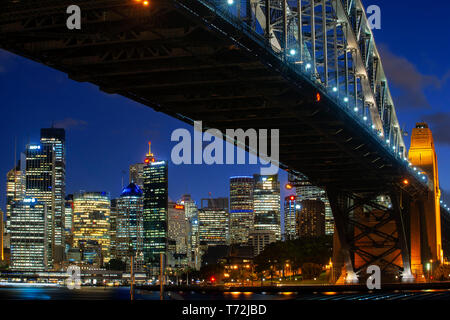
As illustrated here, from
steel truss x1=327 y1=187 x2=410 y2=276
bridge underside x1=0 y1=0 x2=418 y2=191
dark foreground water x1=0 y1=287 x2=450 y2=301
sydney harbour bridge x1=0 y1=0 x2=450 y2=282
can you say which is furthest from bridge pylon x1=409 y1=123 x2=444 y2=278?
bridge underside x1=0 y1=0 x2=418 y2=191

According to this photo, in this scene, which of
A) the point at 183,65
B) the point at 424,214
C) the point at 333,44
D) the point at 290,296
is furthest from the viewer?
the point at 424,214

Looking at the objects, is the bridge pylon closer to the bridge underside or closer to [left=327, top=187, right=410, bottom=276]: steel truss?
[left=327, top=187, right=410, bottom=276]: steel truss

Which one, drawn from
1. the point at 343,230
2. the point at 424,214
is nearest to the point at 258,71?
the point at 343,230

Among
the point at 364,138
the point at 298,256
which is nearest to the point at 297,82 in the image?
the point at 364,138

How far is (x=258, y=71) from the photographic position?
1571 inches

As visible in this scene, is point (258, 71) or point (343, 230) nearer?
point (258, 71)

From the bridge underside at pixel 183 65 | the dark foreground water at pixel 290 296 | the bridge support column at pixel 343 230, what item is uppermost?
the bridge underside at pixel 183 65

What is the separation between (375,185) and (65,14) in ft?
182

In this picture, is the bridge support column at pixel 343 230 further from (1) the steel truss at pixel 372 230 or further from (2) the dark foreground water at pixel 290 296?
(2) the dark foreground water at pixel 290 296

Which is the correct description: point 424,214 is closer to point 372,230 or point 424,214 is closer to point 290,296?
point 372,230

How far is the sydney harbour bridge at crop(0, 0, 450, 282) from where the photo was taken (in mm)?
32531

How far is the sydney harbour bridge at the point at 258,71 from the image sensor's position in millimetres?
32531

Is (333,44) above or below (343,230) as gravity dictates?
above

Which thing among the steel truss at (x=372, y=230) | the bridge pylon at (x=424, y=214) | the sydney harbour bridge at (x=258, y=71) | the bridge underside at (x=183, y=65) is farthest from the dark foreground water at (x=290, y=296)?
the bridge pylon at (x=424, y=214)
